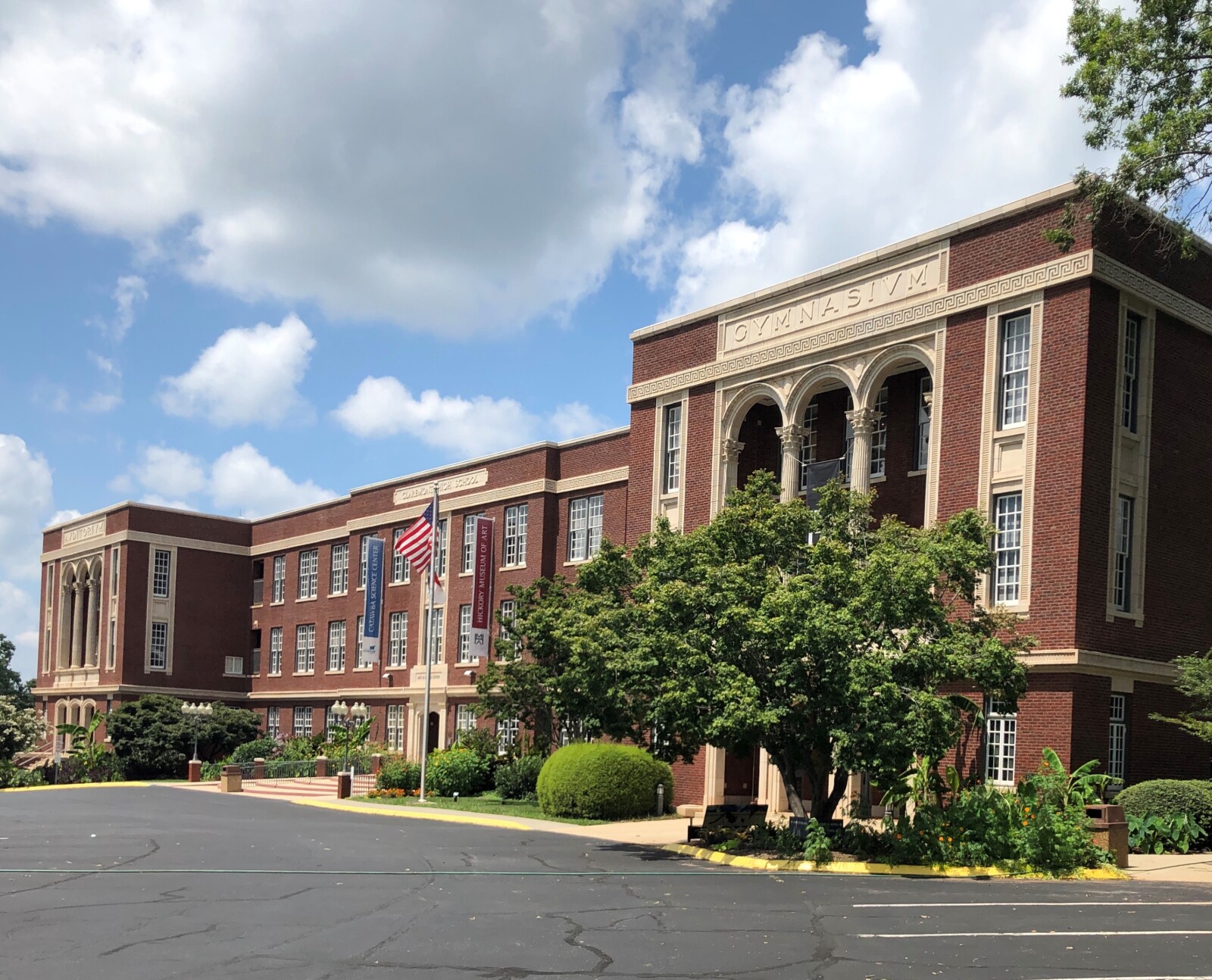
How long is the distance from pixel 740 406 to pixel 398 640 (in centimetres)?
2449

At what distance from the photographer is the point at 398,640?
2151 inches

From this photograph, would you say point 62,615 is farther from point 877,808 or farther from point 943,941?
point 943,941

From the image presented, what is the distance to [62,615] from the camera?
237 feet

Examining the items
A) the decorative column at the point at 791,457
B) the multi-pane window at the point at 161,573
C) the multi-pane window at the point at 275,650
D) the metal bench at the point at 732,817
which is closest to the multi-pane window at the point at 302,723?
the multi-pane window at the point at 275,650

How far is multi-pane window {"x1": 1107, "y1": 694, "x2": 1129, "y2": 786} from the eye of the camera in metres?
27.3

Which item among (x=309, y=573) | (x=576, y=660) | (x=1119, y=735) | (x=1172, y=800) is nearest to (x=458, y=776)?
(x=576, y=660)

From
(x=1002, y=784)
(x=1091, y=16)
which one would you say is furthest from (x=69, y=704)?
(x=1091, y=16)

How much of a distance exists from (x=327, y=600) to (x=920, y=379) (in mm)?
35801

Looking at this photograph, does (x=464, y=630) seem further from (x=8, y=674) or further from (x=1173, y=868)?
(x=8, y=674)

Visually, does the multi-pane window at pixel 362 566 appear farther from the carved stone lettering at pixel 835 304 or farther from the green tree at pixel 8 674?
the green tree at pixel 8 674

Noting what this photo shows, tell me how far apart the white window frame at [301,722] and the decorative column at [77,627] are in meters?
14.6

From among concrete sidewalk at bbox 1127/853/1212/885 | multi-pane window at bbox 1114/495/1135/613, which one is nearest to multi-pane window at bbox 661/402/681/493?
multi-pane window at bbox 1114/495/1135/613

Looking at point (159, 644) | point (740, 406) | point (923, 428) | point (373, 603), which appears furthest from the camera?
point (159, 644)

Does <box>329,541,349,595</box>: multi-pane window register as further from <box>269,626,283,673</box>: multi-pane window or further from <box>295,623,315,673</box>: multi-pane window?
<box>269,626,283,673</box>: multi-pane window
